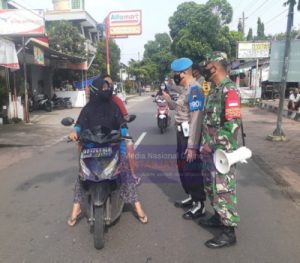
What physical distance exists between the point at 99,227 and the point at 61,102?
21.0 m

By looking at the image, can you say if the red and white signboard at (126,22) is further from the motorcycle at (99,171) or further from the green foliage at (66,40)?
the motorcycle at (99,171)

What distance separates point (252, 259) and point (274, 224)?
0.93 metres

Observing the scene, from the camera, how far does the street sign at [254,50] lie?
79.2 ft

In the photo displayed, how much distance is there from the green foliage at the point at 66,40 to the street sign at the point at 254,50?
11656 mm

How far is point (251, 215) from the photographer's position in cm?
424

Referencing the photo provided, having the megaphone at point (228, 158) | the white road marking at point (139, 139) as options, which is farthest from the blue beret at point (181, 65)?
the white road marking at point (139, 139)

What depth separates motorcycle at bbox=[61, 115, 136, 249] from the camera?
339cm

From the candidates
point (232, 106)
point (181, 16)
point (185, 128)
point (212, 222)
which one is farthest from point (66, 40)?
point (232, 106)

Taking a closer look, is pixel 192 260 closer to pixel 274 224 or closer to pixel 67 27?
pixel 274 224

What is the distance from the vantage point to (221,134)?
10.9ft

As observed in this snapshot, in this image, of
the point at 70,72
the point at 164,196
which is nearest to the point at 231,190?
the point at 164,196

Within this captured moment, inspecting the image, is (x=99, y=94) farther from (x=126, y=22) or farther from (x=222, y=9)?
(x=222, y=9)

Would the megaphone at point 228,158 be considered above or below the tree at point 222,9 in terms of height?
below

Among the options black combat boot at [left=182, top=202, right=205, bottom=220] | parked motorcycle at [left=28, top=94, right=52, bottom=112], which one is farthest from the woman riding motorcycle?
parked motorcycle at [left=28, top=94, right=52, bottom=112]
